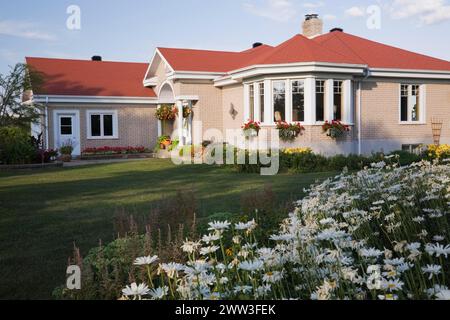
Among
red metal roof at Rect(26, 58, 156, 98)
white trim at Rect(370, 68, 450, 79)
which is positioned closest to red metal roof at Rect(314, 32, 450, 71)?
white trim at Rect(370, 68, 450, 79)

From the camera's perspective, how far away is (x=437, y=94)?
21031 mm

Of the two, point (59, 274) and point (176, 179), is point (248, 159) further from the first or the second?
point (59, 274)

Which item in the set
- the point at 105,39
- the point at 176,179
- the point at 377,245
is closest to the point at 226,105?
the point at 176,179

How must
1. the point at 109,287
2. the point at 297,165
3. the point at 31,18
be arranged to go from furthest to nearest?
the point at 297,165 < the point at 31,18 < the point at 109,287

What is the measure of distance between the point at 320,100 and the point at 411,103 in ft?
17.2

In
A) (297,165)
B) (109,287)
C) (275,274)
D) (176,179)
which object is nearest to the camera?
(275,274)

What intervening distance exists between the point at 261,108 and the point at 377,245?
593 inches

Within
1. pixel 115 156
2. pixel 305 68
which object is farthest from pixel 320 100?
pixel 115 156

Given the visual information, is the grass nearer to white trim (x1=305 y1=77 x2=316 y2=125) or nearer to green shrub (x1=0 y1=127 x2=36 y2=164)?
green shrub (x1=0 y1=127 x2=36 y2=164)

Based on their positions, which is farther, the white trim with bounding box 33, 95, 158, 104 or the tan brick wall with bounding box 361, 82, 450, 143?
the white trim with bounding box 33, 95, 158, 104

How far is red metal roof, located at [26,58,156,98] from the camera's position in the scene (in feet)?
81.4

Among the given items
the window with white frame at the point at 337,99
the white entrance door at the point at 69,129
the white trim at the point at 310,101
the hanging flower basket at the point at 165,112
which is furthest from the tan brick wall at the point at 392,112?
the white entrance door at the point at 69,129

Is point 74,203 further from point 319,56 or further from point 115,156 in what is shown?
point 115,156

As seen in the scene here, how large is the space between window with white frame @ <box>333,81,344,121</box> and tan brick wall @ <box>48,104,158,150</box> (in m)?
11.0
